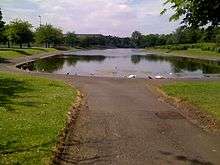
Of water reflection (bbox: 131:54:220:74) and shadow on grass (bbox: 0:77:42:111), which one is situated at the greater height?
shadow on grass (bbox: 0:77:42:111)

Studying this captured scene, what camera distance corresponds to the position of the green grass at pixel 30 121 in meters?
10.8

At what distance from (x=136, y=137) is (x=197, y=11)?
519 cm

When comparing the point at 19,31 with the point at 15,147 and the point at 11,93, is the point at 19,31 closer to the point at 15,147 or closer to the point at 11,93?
the point at 11,93

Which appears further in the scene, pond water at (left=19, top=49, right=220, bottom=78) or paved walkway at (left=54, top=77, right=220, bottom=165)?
pond water at (left=19, top=49, right=220, bottom=78)

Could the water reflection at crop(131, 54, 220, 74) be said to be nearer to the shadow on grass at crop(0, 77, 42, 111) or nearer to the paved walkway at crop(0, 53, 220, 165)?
the shadow on grass at crop(0, 77, 42, 111)

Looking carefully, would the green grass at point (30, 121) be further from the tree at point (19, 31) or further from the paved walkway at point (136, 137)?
the tree at point (19, 31)

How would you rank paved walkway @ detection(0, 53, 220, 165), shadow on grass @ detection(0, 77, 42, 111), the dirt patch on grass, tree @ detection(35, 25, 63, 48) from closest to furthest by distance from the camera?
the dirt patch on grass
paved walkway @ detection(0, 53, 220, 165)
shadow on grass @ detection(0, 77, 42, 111)
tree @ detection(35, 25, 63, 48)

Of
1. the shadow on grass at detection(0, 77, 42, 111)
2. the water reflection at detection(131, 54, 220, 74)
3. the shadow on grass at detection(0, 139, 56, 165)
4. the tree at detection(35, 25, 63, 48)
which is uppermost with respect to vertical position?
the tree at detection(35, 25, 63, 48)

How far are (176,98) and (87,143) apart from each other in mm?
11149

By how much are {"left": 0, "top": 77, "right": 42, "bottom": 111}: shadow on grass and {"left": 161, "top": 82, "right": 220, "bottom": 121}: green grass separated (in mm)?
7329

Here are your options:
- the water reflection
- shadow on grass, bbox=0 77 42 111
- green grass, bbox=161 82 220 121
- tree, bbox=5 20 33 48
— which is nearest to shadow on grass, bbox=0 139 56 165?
shadow on grass, bbox=0 77 42 111

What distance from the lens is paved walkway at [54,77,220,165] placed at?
11.1 m

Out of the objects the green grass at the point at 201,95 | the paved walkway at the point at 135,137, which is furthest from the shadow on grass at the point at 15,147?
the green grass at the point at 201,95

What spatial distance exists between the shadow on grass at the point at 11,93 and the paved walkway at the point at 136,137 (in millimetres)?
2748
